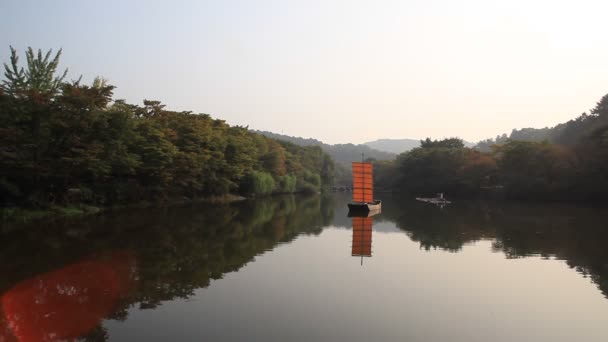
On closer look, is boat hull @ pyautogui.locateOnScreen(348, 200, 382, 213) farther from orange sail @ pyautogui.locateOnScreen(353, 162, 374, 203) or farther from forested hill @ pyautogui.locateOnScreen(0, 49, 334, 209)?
forested hill @ pyautogui.locateOnScreen(0, 49, 334, 209)

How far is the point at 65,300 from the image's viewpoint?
33.4ft

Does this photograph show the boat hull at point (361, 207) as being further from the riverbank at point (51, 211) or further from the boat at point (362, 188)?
the riverbank at point (51, 211)

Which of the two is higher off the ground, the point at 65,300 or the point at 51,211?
the point at 51,211

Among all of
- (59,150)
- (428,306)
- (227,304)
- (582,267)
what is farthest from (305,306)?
(59,150)

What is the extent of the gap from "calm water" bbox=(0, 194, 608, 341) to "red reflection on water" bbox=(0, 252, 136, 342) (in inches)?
1.4

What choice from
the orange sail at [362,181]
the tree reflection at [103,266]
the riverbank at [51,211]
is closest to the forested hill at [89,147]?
the riverbank at [51,211]

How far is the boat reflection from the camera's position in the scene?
18250mm

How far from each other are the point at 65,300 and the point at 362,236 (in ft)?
50.9

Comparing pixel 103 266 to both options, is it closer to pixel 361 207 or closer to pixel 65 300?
pixel 65 300

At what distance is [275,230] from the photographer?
24.4 meters

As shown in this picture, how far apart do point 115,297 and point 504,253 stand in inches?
555

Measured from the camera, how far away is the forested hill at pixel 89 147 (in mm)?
24562

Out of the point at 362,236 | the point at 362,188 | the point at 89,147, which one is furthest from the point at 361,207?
the point at 89,147

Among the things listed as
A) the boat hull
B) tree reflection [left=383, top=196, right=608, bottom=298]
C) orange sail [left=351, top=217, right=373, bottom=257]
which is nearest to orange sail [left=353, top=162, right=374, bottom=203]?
the boat hull
